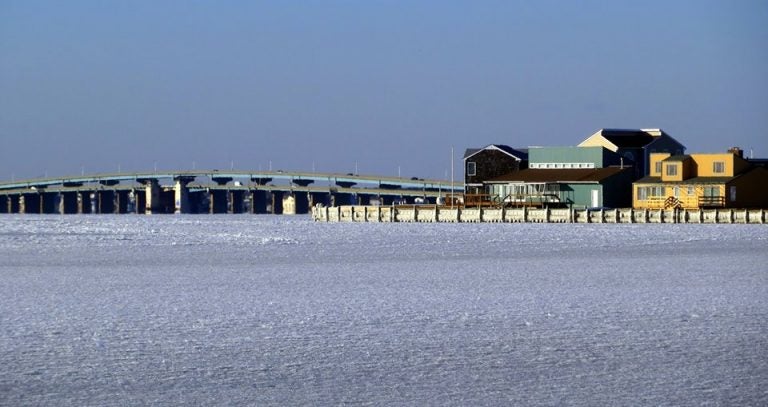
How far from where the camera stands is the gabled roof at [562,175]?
85875 millimetres

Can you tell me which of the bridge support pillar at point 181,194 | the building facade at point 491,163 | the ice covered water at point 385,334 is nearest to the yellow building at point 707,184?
the building facade at point 491,163

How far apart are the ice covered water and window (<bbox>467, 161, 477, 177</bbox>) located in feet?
196

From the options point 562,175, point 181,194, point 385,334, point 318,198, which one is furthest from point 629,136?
point 181,194

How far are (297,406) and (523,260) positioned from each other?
24135 millimetres

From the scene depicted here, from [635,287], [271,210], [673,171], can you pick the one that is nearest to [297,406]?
[635,287]

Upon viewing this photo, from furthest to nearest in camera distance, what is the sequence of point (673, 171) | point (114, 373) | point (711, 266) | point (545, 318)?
point (673, 171) < point (711, 266) < point (545, 318) < point (114, 373)

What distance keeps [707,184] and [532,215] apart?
11175 millimetres

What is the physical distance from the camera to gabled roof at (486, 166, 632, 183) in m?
85.9

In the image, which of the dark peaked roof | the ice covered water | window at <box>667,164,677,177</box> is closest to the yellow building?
window at <box>667,164,677,177</box>

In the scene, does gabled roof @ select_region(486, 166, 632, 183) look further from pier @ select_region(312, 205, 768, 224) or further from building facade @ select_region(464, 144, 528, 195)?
pier @ select_region(312, 205, 768, 224)

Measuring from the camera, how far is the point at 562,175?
8819 centimetres

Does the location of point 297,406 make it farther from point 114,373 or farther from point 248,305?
point 248,305

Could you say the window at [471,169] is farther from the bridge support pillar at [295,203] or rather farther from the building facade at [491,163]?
the bridge support pillar at [295,203]

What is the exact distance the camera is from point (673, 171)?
8069cm
